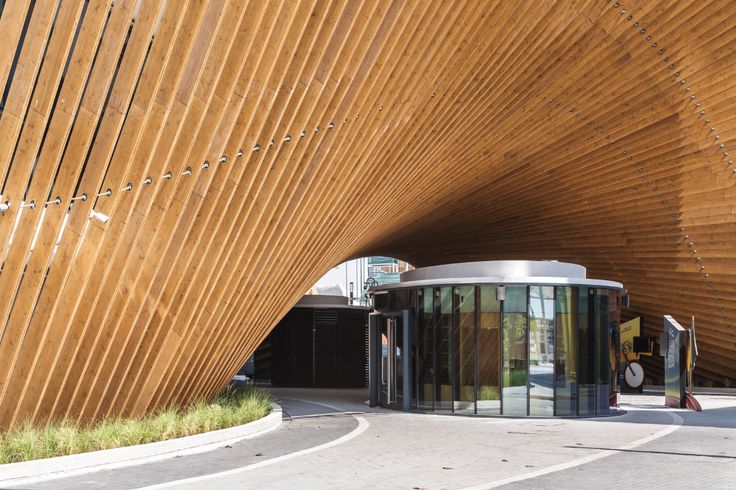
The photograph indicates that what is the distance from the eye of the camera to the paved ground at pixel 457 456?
7953mm

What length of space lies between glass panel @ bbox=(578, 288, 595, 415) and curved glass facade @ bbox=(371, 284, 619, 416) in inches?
0.7

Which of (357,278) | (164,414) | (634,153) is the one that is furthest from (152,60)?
(357,278)

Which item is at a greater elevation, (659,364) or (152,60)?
(152,60)

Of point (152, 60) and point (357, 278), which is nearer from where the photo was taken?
point (152, 60)

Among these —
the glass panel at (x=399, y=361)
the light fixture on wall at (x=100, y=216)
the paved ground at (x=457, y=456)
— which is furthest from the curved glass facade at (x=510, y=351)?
the light fixture on wall at (x=100, y=216)

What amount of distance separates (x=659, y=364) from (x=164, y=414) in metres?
17.2

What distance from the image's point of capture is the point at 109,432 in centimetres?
945

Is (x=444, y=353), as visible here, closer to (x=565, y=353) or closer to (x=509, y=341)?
(x=509, y=341)

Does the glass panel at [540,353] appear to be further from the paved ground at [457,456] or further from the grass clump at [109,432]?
the grass clump at [109,432]

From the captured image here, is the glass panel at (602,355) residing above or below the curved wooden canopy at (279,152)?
Answer: below

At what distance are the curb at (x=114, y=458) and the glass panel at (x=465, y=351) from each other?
5029mm

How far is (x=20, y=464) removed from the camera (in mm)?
7918

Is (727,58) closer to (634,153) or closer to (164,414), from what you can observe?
(634,153)

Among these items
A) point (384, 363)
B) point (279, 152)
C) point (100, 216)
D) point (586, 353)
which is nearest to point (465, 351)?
point (586, 353)
